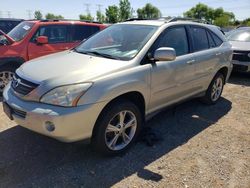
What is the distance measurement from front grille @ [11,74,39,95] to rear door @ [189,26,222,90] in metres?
2.72

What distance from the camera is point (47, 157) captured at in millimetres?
3512

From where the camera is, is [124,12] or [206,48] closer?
[206,48]

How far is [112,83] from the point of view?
3.21 meters

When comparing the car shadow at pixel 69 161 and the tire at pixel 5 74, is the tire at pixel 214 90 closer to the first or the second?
the car shadow at pixel 69 161

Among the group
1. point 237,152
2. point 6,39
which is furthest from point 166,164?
point 6,39

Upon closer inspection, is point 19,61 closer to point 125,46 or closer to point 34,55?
point 34,55

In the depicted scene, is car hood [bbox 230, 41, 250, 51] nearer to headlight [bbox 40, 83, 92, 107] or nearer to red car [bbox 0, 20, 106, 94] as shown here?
red car [bbox 0, 20, 106, 94]

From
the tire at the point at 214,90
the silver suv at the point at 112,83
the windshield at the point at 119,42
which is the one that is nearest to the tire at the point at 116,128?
the silver suv at the point at 112,83

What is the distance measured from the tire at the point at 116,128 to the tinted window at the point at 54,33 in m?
4.02

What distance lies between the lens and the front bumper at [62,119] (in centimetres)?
290

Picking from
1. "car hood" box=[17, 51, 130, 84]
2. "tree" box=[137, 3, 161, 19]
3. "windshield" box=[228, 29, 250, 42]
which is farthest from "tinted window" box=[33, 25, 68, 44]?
"tree" box=[137, 3, 161, 19]

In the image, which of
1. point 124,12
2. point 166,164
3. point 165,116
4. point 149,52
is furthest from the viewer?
point 124,12

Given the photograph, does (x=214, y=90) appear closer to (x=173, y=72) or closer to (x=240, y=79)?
(x=173, y=72)

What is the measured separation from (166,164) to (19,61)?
4321 millimetres
